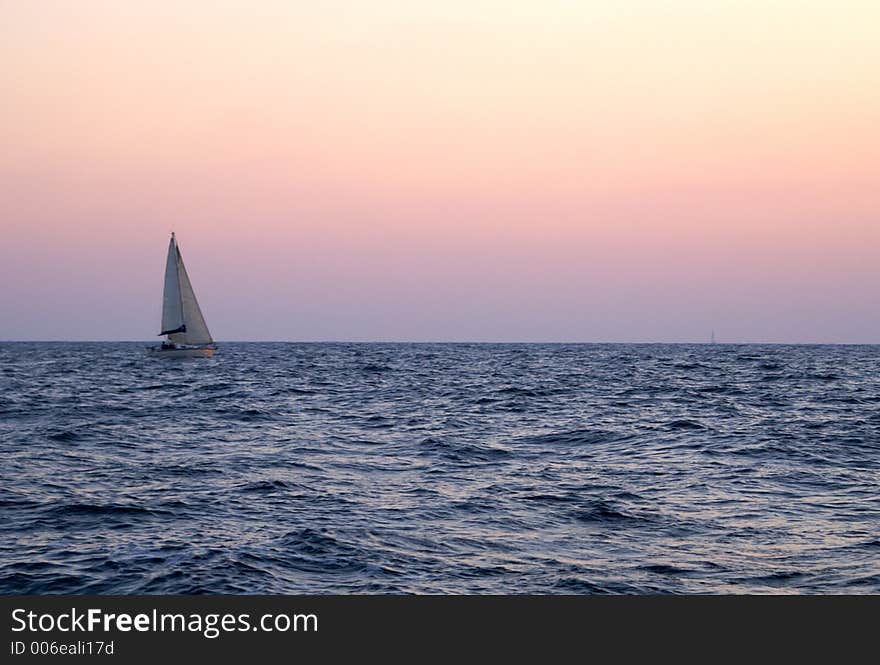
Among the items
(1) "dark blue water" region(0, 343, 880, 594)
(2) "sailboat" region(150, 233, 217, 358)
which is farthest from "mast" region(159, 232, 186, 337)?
(1) "dark blue water" region(0, 343, 880, 594)

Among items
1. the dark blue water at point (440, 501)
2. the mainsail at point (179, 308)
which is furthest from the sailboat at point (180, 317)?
the dark blue water at point (440, 501)

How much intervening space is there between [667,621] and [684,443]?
2199cm

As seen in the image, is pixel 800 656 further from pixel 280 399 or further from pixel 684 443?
pixel 280 399

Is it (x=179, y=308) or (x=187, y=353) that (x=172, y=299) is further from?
(x=187, y=353)

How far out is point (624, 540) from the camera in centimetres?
1513

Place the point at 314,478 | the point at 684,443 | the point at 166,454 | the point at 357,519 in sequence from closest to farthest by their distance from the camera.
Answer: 1. the point at 357,519
2. the point at 314,478
3. the point at 166,454
4. the point at 684,443

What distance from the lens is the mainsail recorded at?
97500mm

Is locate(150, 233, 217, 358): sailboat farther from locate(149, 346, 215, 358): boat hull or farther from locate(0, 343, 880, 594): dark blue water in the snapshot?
locate(0, 343, 880, 594): dark blue water

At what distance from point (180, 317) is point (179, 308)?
Result: 1022 millimetres

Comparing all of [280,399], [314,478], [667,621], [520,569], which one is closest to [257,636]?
[667,621]

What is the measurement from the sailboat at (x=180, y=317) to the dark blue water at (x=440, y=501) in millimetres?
59672

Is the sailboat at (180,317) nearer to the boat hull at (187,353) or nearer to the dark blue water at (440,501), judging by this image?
the boat hull at (187,353)

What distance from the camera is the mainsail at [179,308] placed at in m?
97.5

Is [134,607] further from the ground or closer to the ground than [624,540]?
further from the ground
